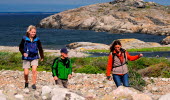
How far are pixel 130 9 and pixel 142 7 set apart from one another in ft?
28.6

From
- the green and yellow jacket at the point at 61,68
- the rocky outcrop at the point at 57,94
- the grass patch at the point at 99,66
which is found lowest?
the grass patch at the point at 99,66

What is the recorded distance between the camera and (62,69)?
9273mm

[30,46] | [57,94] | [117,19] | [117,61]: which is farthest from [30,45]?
[117,19]

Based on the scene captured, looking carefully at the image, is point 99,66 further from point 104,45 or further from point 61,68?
point 104,45

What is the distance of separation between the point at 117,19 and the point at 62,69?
107266 millimetres

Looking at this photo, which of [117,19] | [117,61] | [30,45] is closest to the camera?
[117,61]

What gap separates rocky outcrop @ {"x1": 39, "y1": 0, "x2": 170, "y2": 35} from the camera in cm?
10178

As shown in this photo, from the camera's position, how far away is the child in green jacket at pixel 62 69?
9.15 m

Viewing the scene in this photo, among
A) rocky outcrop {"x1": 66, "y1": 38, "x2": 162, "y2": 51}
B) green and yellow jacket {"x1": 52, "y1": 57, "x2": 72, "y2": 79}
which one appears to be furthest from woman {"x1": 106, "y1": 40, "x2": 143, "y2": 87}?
rocky outcrop {"x1": 66, "y1": 38, "x2": 162, "y2": 51}

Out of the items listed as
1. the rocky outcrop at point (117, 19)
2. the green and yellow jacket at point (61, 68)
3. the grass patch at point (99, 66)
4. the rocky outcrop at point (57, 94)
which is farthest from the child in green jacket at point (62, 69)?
the rocky outcrop at point (117, 19)

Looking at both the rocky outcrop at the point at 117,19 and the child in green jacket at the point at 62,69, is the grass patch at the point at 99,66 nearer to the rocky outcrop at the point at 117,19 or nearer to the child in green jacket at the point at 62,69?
the child in green jacket at the point at 62,69

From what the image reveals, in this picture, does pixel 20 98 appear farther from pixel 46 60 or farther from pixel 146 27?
pixel 146 27

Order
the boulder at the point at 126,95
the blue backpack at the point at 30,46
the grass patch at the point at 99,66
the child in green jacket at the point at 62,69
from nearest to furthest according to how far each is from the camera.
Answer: the boulder at the point at 126,95 < the child in green jacket at the point at 62,69 < the blue backpack at the point at 30,46 < the grass patch at the point at 99,66

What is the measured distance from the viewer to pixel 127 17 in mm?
115875
